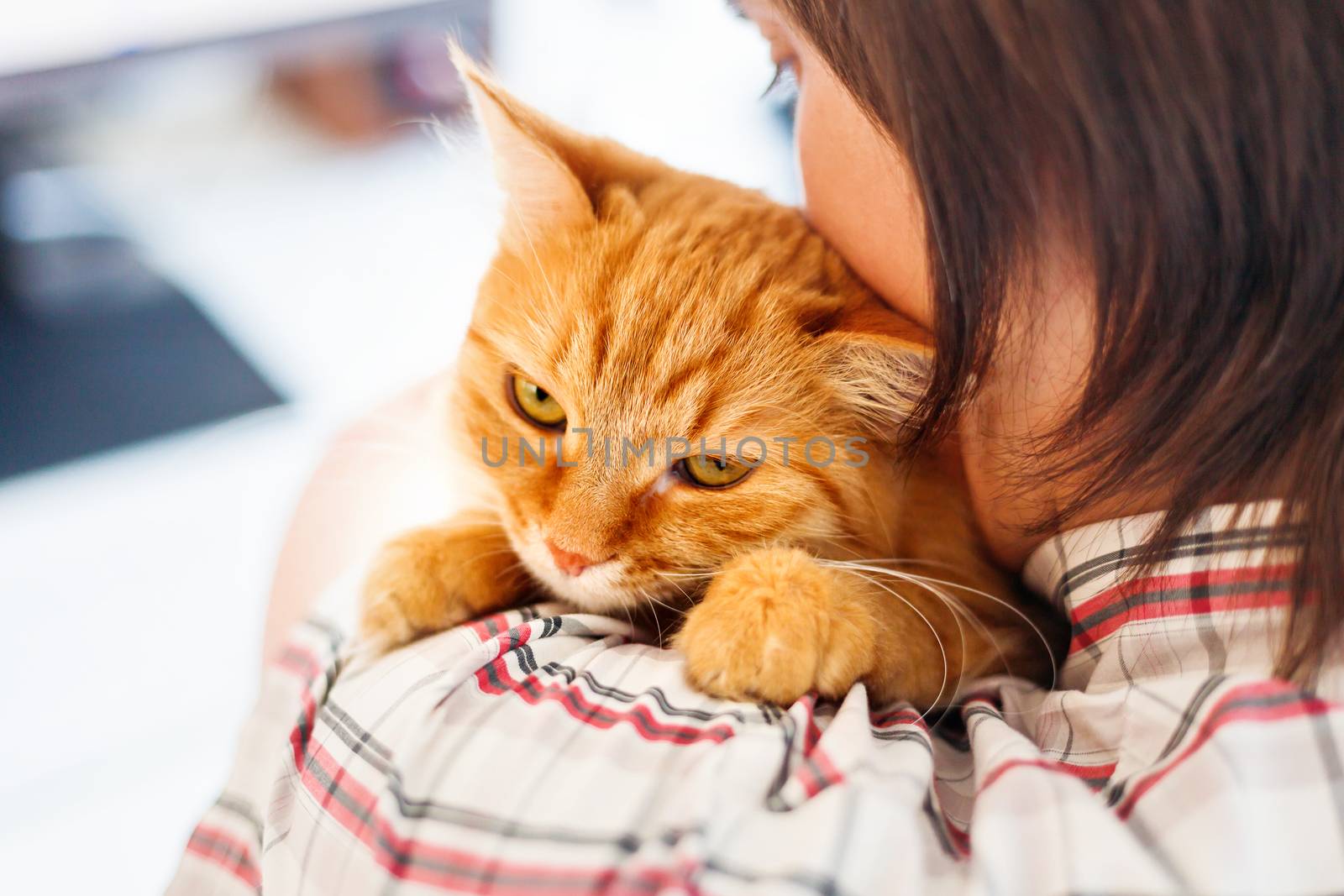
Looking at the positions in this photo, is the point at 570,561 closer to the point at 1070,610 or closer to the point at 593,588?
the point at 593,588

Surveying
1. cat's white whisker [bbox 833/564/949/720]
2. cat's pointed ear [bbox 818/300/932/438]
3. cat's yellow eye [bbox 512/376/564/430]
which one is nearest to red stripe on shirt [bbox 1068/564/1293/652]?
cat's white whisker [bbox 833/564/949/720]

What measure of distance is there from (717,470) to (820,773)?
43 cm

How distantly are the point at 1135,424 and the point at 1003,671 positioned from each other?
0.41 m

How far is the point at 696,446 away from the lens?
3.33 ft

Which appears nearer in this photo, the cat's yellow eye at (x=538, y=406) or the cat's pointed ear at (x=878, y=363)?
the cat's pointed ear at (x=878, y=363)

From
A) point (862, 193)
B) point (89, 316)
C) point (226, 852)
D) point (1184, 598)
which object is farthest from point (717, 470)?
point (89, 316)

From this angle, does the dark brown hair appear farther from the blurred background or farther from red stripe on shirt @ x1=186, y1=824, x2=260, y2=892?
red stripe on shirt @ x1=186, y1=824, x2=260, y2=892

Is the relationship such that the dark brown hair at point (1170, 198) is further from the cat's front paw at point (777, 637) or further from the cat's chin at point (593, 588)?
the cat's chin at point (593, 588)

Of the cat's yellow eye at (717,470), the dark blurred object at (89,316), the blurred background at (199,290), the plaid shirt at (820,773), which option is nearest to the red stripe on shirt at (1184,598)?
the plaid shirt at (820,773)

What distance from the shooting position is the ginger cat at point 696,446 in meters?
1.01

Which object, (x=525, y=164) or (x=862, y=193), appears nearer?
(x=862, y=193)

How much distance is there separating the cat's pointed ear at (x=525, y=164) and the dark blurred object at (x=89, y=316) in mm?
1749

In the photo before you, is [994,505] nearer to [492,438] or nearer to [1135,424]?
[1135,424]

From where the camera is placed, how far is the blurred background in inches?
82.5
